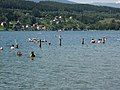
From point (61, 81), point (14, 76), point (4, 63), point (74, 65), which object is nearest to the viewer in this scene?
point (61, 81)

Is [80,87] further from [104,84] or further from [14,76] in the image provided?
[14,76]

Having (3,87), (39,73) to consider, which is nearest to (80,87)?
(3,87)

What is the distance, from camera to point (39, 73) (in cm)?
7788

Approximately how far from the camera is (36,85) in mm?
65188

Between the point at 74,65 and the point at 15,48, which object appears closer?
the point at 74,65

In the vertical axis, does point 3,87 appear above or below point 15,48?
above

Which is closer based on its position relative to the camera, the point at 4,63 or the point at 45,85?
the point at 45,85

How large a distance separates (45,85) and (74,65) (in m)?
25.8

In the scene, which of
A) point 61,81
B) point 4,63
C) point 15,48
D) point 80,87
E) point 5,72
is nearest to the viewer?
point 80,87

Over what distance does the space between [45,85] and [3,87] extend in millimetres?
5999

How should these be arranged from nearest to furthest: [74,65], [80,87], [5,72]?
[80,87] → [5,72] → [74,65]

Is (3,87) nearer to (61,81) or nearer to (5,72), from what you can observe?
(61,81)

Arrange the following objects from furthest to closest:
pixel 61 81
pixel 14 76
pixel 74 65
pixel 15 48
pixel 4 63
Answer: pixel 15 48, pixel 4 63, pixel 74 65, pixel 14 76, pixel 61 81

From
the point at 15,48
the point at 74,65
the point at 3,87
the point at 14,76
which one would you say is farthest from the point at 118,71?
the point at 15,48
